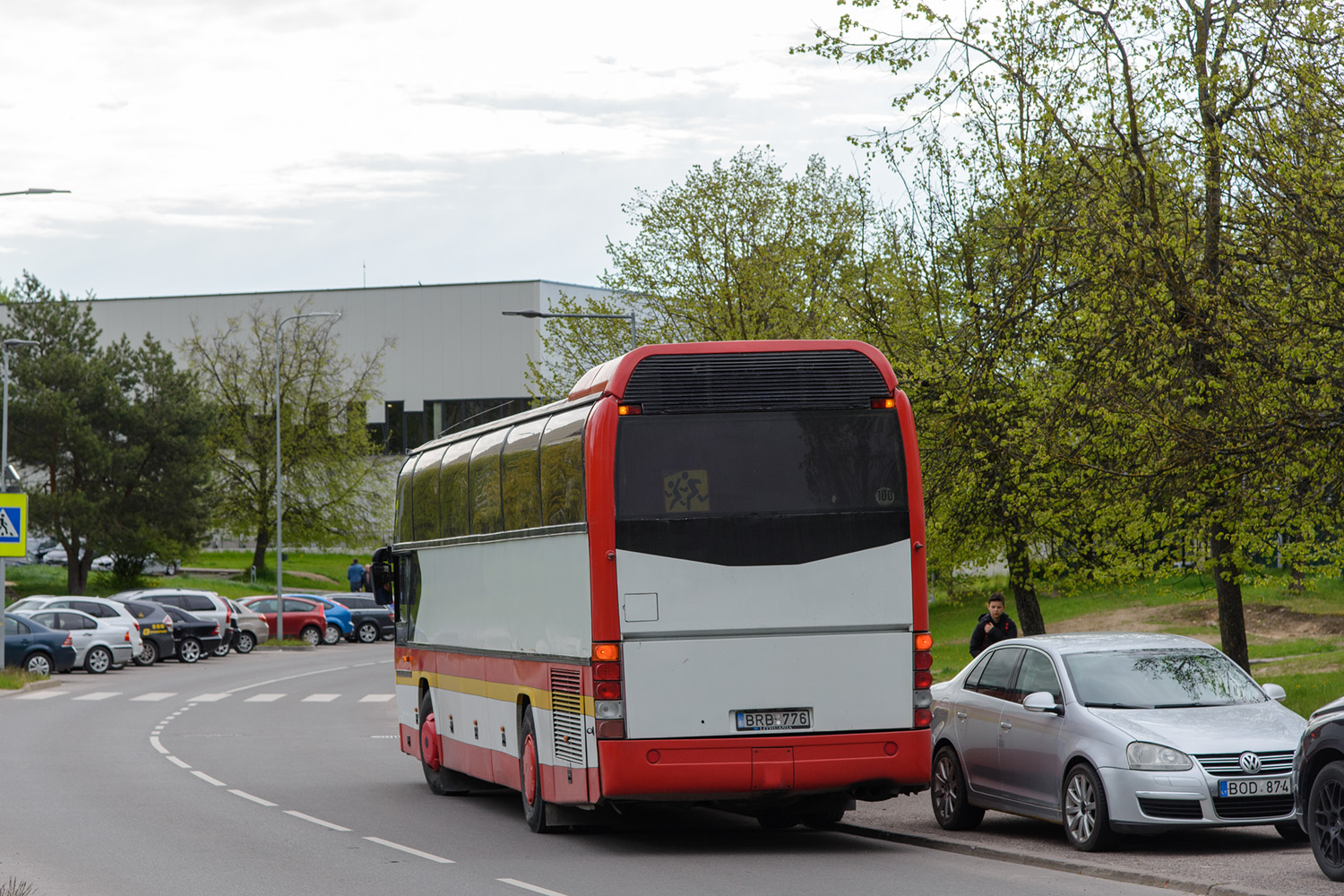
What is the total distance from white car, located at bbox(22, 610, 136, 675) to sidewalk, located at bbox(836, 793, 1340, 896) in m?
28.7

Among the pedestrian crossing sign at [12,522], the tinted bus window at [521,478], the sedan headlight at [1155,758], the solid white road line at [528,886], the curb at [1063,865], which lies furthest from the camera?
the pedestrian crossing sign at [12,522]

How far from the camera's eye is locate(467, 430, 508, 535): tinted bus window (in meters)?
14.3

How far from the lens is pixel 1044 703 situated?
12.0 metres

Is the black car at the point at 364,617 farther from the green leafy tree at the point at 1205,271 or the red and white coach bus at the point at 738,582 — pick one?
the red and white coach bus at the point at 738,582

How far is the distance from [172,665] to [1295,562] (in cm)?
3412

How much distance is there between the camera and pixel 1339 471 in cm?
1524

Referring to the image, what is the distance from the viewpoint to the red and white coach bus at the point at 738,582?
11.5 meters

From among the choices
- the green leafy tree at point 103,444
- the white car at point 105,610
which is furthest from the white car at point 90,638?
the green leafy tree at point 103,444

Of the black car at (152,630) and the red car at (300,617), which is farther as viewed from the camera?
the red car at (300,617)

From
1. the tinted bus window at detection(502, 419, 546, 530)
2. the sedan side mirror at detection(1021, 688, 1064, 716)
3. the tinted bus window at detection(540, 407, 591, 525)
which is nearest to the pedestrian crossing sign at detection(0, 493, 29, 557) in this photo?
the tinted bus window at detection(502, 419, 546, 530)

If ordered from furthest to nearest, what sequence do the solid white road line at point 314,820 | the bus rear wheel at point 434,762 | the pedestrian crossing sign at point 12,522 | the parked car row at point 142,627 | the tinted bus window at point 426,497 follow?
the parked car row at point 142,627
the pedestrian crossing sign at point 12,522
the bus rear wheel at point 434,762
the tinted bus window at point 426,497
the solid white road line at point 314,820

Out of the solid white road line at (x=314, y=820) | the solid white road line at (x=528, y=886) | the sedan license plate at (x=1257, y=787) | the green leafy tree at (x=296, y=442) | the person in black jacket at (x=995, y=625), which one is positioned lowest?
Answer: the solid white road line at (x=314, y=820)

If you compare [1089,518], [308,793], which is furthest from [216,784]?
[1089,518]

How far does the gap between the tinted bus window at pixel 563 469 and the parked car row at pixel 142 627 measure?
28.4 m
